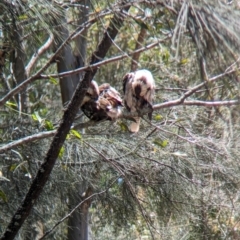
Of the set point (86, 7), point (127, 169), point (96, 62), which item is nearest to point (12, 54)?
point (96, 62)

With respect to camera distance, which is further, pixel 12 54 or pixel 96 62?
pixel 12 54

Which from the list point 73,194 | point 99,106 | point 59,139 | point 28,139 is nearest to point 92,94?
point 99,106

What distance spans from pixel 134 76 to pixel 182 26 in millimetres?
1788

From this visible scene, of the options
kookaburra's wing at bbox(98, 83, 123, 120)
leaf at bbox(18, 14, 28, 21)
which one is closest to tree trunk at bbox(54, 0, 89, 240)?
kookaburra's wing at bbox(98, 83, 123, 120)

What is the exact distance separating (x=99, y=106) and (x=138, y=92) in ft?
0.65

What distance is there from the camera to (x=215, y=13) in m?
1.75

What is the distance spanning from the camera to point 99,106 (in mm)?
3328

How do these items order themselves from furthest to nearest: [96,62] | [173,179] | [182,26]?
1. [173,179]
2. [96,62]
3. [182,26]

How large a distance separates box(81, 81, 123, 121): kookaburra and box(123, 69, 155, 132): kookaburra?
5 cm

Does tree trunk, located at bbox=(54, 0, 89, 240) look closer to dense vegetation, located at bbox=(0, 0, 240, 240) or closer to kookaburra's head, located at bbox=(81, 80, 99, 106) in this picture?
dense vegetation, located at bbox=(0, 0, 240, 240)

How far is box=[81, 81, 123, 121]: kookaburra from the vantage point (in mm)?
3297

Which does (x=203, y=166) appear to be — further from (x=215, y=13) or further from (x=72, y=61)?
(x=215, y=13)

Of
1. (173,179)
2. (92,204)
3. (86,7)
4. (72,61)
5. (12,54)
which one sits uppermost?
(86,7)

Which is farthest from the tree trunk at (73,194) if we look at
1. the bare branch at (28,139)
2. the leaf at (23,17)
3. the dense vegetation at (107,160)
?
the leaf at (23,17)
